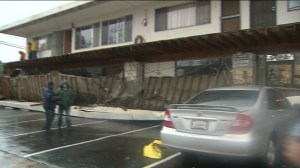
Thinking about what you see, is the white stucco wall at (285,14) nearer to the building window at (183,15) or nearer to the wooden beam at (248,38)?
the wooden beam at (248,38)

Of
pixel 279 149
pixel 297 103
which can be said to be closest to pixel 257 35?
pixel 297 103

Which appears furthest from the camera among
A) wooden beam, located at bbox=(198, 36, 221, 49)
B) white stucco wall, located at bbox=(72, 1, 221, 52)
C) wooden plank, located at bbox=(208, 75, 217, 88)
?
white stucco wall, located at bbox=(72, 1, 221, 52)

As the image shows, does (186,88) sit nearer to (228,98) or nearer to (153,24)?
(153,24)

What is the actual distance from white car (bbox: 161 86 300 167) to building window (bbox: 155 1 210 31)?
8.85 m

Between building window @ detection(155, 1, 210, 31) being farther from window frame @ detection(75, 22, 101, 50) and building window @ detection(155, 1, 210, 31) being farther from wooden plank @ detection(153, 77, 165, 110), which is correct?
window frame @ detection(75, 22, 101, 50)

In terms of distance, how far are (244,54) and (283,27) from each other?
2.51 metres

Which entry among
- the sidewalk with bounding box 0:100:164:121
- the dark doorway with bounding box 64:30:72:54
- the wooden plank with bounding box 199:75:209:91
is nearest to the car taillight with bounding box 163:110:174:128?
the sidewalk with bounding box 0:100:164:121

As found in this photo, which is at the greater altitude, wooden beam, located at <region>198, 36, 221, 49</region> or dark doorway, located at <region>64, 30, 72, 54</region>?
dark doorway, located at <region>64, 30, 72, 54</region>

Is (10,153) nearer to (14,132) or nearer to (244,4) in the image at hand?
(14,132)

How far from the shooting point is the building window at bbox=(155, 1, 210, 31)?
1527 centimetres

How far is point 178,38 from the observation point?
42.2ft

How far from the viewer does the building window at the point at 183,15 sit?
50.1 ft

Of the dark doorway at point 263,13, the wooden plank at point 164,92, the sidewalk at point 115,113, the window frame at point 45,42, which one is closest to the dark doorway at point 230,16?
the dark doorway at point 263,13

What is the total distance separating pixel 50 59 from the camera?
20.5 meters
